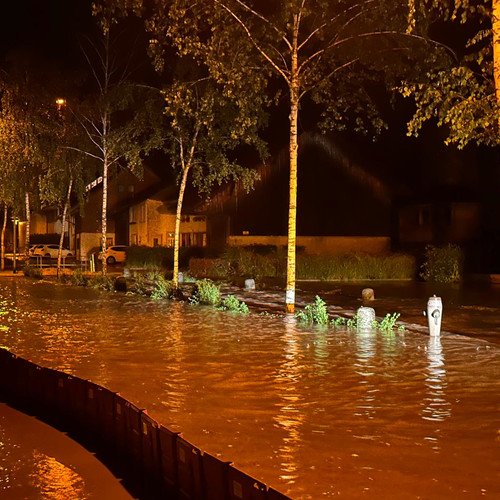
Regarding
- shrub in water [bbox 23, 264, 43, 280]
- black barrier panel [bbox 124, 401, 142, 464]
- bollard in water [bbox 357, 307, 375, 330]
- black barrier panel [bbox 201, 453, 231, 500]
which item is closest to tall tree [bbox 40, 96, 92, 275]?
shrub in water [bbox 23, 264, 43, 280]

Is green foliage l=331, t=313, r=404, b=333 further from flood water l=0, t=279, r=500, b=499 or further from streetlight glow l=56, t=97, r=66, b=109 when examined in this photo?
streetlight glow l=56, t=97, r=66, b=109

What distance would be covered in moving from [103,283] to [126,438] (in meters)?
26.4

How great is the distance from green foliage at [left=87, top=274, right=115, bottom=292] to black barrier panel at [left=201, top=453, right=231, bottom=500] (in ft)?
89.3

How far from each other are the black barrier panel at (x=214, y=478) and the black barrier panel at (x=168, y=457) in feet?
2.10

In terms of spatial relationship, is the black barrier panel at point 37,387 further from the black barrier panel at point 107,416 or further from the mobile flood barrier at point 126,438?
the black barrier panel at point 107,416

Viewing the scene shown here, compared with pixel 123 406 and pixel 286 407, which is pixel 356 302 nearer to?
pixel 286 407

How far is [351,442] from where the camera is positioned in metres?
8.66

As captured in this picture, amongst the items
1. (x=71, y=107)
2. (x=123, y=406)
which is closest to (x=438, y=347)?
(x=123, y=406)

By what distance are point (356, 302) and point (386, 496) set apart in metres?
20.6

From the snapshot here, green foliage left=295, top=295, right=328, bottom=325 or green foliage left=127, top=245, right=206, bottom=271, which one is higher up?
green foliage left=127, top=245, right=206, bottom=271

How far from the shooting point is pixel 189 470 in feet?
22.0

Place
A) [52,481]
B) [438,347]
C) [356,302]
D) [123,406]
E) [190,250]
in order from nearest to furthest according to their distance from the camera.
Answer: [52,481]
[123,406]
[438,347]
[356,302]
[190,250]

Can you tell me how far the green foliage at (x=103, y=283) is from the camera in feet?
109

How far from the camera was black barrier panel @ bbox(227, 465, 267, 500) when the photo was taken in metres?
5.52
